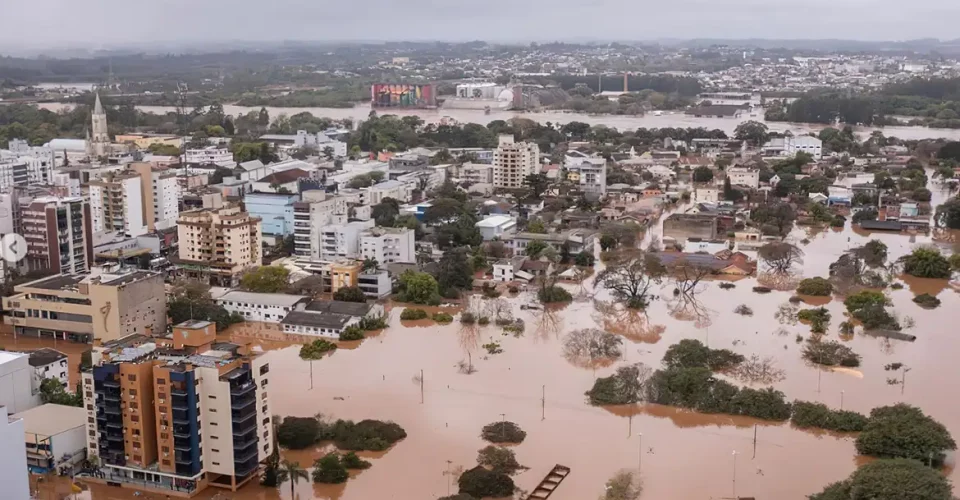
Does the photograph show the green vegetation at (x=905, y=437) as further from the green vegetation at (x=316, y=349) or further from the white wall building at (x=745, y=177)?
the white wall building at (x=745, y=177)

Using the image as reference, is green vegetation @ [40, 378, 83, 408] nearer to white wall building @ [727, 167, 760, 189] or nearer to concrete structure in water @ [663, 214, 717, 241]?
concrete structure in water @ [663, 214, 717, 241]

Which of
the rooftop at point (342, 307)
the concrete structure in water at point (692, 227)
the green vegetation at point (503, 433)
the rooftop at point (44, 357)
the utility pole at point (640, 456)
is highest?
the concrete structure in water at point (692, 227)

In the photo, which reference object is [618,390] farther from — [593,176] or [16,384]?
[593,176]

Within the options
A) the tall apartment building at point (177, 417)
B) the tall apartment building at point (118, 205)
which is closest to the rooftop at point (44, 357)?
the tall apartment building at point (177, 417)

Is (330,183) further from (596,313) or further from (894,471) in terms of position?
(894,471)

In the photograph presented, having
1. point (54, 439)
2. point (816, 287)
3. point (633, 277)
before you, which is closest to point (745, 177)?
point (816, 287)

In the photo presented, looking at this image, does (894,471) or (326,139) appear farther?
(326,139)

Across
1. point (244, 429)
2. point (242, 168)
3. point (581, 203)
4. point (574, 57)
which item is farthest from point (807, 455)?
point (574, 57)
